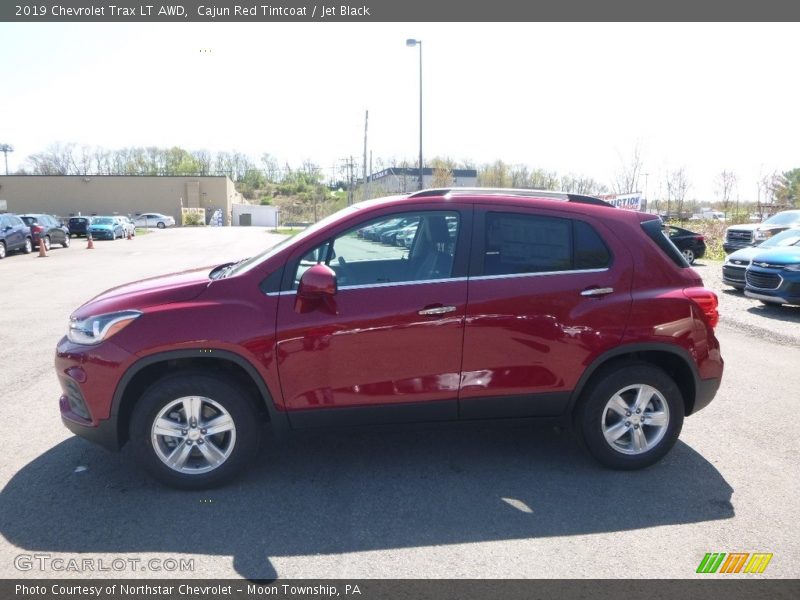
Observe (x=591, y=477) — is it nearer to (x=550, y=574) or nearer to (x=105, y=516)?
(x=550, y=574)

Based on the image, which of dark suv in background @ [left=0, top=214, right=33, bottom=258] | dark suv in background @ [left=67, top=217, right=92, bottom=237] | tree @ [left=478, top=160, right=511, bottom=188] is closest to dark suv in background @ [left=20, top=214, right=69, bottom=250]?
dark suv in background @ [left=0, top=214, right=33, bottom=258]

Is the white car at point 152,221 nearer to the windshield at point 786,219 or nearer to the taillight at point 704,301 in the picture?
the windshield at point 786,219

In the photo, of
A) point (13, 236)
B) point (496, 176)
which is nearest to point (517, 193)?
point (13, 236)

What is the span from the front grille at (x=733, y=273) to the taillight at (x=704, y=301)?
33.5 feet

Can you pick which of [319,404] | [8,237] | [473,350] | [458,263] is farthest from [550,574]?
[8,237]

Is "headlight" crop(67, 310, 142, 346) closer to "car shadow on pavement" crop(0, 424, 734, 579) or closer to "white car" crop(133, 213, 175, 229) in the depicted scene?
"car shadow on pavement" crop(0, 424, 734, 579)

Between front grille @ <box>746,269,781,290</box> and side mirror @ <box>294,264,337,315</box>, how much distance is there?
9.94 m

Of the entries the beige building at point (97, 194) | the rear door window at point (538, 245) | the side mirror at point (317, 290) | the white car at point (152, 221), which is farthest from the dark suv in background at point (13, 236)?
the beige building at point (97, 194)

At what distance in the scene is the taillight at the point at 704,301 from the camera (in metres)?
4.22

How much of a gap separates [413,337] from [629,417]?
1674 millimetres

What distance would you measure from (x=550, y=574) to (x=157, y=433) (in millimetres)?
2494

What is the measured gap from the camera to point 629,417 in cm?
421

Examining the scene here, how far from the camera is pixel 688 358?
13.8ft
